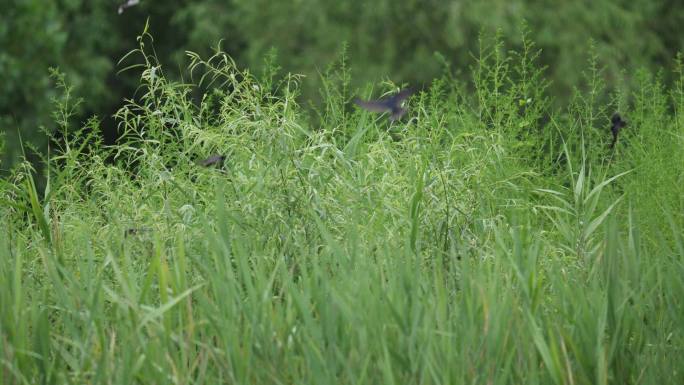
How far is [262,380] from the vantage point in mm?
2955

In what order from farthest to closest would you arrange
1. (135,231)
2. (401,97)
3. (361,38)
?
(361,38)
(401,97)
(135,231)

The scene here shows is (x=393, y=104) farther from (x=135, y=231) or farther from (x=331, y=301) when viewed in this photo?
(x=331, y=301)

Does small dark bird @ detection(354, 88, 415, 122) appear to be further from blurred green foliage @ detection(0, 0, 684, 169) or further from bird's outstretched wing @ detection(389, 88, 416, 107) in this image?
blurred green foliage @ detection(0, 0, 684, 169)

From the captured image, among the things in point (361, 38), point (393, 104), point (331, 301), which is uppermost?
point (361, 38)

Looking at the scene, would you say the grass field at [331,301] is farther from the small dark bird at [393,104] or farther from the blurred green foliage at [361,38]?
the blurred green foliage at [361,38]

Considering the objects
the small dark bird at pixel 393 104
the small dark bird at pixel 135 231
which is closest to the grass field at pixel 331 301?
the small dark bird at pixel 135 231

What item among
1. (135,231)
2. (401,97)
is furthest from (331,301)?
Result: (401,97)

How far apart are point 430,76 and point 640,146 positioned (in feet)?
17.8

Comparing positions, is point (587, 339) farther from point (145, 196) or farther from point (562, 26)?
point (562, 26)

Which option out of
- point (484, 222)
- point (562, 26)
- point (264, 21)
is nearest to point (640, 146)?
point (484, 222)

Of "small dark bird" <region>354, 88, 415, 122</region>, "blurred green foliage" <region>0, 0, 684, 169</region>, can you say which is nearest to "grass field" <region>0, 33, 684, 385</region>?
"small dark bird" <region>354, 88, 415, 122</region>

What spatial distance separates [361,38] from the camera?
1063 cm

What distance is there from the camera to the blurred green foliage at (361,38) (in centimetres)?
973

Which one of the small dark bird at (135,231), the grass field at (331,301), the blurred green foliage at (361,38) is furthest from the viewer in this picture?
the blurred green foliage at (361,38)
